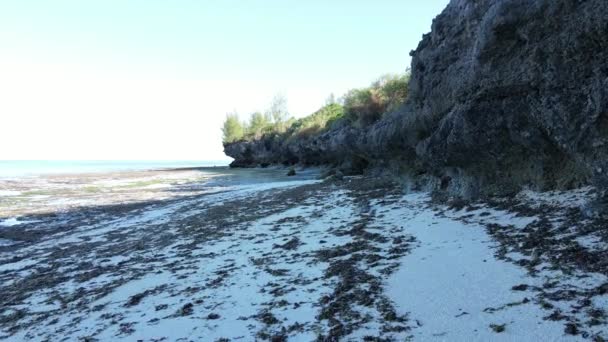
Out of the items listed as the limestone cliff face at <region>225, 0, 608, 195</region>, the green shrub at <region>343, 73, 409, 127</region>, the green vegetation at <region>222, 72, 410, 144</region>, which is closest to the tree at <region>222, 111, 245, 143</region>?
the green vegetation at <region>222, 72, 410, 144</region>

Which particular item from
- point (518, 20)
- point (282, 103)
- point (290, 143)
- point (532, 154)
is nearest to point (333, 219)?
point (532, 154)

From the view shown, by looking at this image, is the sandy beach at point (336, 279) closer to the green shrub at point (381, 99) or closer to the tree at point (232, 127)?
the green shrub at point (381, 99)

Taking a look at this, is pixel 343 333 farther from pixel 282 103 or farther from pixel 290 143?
pixel 282 103

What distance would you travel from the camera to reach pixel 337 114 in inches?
2034

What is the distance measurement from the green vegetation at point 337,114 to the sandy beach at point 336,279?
394 inches

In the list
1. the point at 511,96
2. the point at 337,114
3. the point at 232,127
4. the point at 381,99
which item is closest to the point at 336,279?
the point at 511,96

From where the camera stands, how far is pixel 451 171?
12.7 m

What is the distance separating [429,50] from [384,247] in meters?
8.52

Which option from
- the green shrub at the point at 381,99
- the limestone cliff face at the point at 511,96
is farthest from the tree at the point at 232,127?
the limestone cliff face at the point at 511,96

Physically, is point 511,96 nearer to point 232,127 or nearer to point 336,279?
point 336,279

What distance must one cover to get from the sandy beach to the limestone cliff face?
0.94m

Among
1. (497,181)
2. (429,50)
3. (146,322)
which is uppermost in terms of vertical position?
(429,50)

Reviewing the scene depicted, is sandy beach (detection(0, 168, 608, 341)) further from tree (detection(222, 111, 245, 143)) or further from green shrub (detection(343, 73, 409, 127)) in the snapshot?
tree (detection(222, 111, 245, 143))

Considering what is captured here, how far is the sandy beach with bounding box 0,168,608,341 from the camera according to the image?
4539 mm
